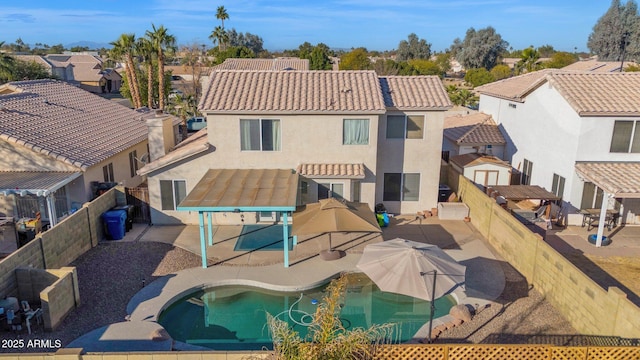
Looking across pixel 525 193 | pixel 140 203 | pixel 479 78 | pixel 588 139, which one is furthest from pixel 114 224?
pixel 479 78

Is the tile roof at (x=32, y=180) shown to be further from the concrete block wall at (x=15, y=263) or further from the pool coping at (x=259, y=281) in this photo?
the pool coping at (x=259, y=281)

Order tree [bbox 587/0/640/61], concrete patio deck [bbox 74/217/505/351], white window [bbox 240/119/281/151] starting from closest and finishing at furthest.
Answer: concrete patio deck [bbox 74/217/505/351]
white window [bbox 240/119/281/151]
tree [bbox 587/0/640/61]

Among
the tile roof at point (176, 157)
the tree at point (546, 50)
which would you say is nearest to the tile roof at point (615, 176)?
the tile roof at point (176, 157)

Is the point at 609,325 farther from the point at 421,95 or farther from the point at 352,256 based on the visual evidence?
the point at 421,95

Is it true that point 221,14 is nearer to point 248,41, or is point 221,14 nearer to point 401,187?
point 248,41

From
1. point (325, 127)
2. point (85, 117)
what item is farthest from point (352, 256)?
point (85, 117)

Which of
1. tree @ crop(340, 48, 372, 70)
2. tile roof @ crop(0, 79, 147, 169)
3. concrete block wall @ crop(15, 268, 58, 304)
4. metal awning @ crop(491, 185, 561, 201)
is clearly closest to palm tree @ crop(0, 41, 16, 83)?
tile roof @ crop(0, 79, 147, 169)

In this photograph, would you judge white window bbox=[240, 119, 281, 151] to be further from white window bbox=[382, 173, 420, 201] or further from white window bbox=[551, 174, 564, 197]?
white window bbox=[551, 174, 564, 197]
